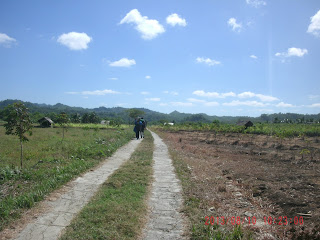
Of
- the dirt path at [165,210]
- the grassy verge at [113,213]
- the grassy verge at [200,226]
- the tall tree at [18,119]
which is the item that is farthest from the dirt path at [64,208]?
the tall tree at [18,119]

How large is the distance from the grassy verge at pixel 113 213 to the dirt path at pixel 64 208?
209 mm

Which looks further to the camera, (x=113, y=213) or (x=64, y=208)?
(x=64, y=208)

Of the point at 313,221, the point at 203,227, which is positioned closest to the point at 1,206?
the point at 203,227

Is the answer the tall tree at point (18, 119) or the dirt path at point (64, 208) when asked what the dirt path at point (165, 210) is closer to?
the dirt path at point (64, 208)

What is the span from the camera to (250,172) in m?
8.95

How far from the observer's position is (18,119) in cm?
818

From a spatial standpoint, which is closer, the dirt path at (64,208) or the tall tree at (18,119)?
the dirt path at (64,208)

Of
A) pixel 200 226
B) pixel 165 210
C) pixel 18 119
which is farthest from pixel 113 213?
pixel 18 119

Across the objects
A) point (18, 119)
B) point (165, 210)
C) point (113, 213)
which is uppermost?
point (18, 119)

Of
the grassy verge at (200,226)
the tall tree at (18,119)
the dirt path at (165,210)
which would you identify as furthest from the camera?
the tall tree at (18,119)

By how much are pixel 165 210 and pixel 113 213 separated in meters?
1.19

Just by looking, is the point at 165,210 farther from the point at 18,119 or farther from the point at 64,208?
the point at 18,119

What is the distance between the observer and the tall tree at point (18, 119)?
8.07m

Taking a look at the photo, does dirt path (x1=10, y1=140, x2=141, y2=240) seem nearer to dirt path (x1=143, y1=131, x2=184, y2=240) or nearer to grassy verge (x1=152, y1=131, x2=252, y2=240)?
dirt path (x1=143, y1=131, x2=184, y2=240)
